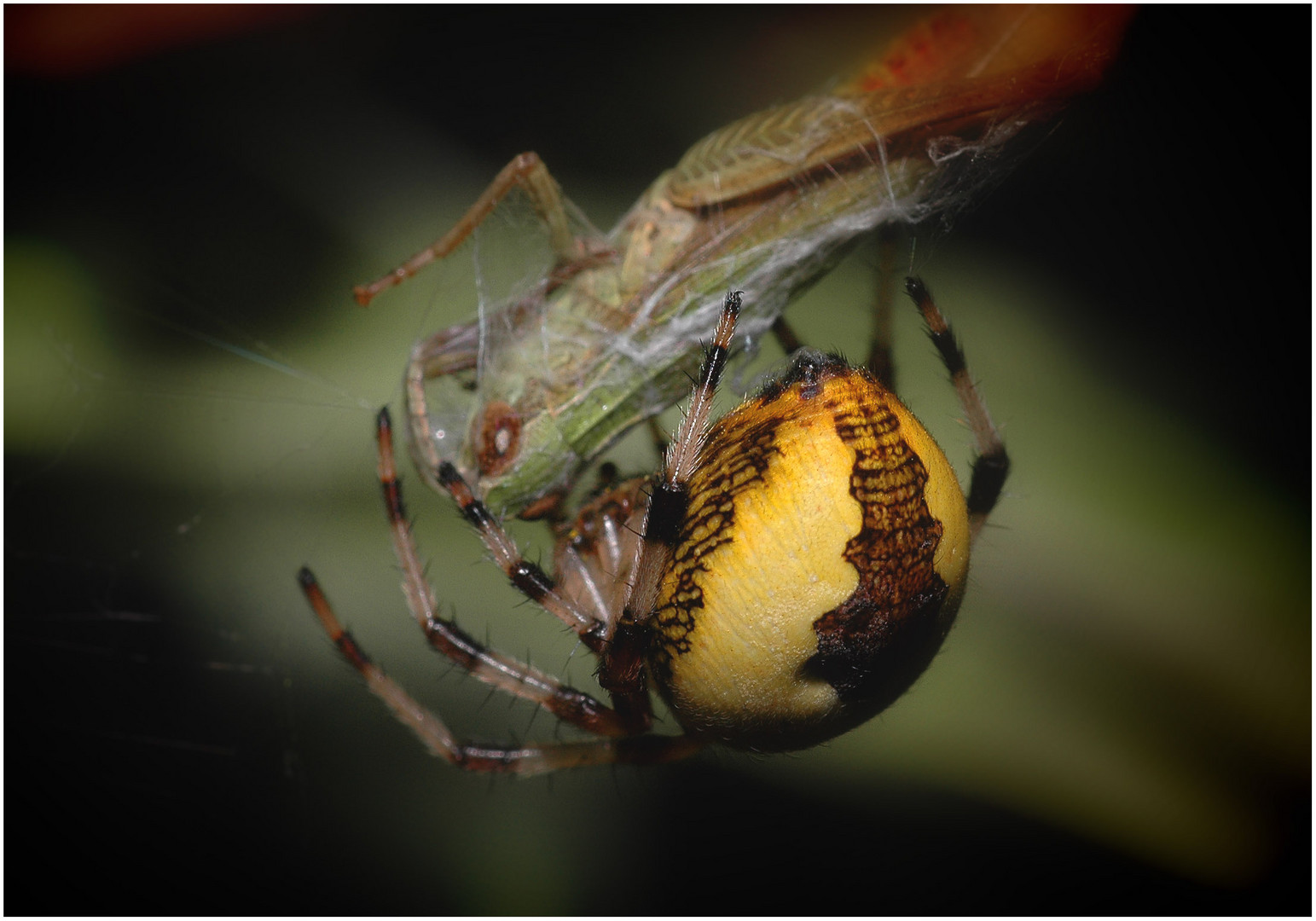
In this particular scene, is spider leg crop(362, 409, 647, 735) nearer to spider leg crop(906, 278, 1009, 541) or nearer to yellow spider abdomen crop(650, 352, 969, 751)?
yellow spider abdomen crop(650, 352, 969, 751)

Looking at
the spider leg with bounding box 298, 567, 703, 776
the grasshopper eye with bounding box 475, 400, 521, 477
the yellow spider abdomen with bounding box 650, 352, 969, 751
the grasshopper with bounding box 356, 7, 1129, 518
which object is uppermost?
the grasshopper with bounding box 356, 7, 1129, 518

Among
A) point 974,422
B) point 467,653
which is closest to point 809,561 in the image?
point 974,422

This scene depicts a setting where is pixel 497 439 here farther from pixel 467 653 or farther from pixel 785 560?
pixel 785 560

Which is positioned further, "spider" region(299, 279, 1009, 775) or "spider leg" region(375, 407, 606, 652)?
"spider leg" region(375, 407, 606, 652)

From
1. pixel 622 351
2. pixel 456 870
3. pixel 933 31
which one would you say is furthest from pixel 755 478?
pixel 456 870

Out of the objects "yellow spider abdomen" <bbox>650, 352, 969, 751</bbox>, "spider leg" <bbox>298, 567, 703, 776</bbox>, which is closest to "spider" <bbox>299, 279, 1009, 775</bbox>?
"yellow spider abdomen" <bbox>650, 352, 969, 751</bbox>

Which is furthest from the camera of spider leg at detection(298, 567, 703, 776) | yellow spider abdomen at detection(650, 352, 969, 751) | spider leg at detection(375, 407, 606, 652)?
spider leg at detection(298, 567, 703, 776)

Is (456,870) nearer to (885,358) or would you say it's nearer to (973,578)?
(973,578)
